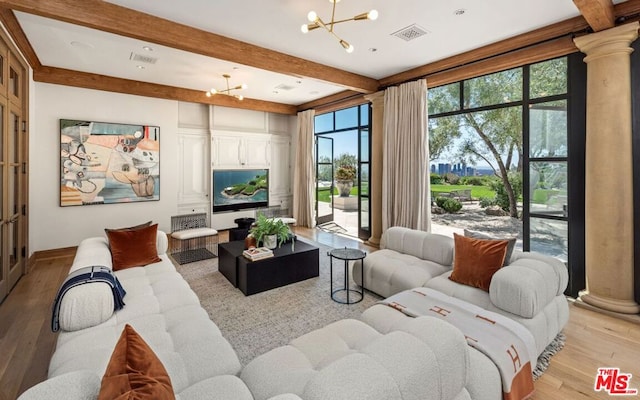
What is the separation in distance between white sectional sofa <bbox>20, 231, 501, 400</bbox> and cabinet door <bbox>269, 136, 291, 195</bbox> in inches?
216

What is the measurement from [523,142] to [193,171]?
6.00 m

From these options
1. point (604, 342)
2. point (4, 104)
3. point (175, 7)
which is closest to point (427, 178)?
point (604, 342)

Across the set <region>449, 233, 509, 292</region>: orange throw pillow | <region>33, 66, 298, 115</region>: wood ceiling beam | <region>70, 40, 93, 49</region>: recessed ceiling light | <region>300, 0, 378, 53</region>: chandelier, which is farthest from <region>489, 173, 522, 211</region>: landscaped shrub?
<region>70, 40, 93, 49</region>: recessed ceiling light

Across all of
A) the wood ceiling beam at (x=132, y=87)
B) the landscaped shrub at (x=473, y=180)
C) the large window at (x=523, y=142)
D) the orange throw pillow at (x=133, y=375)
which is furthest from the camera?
the wood ceiling beam at (x=132, y=87)

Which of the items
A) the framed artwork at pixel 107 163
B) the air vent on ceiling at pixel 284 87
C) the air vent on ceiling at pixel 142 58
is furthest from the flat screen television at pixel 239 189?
the air vent on ceiling at pixel 142 58

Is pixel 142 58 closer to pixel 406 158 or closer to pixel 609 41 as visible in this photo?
pixel 406 158

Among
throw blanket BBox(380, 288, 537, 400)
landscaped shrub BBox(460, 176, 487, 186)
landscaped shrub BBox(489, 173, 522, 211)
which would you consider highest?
landscaped shrub BBox(460, 176, 487, 186)

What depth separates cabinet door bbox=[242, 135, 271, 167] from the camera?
7395 mm

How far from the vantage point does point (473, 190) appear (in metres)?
4.65

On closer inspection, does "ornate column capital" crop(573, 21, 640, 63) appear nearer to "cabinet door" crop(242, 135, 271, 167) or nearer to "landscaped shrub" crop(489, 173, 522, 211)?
"landscaped shrub" crop(489, 173, 522, 211)

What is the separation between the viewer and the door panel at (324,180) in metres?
7.49

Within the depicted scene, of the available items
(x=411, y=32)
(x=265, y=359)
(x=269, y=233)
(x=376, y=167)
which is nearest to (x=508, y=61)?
(x=411, y=32)

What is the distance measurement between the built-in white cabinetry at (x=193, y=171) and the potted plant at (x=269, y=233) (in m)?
3.11

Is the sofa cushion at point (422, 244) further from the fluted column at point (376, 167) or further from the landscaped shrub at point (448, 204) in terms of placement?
the fluted column at point (376, 167)
